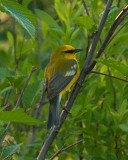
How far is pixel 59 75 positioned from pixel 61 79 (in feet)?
0.28

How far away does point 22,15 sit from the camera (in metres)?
1.03

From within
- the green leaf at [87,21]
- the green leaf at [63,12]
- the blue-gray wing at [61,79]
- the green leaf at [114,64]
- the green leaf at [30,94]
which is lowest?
the blue-gray wing at [61,79]

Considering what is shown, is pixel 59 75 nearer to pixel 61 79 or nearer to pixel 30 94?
pixel 61 79

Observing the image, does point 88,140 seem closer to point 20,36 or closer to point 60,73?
point 60,73

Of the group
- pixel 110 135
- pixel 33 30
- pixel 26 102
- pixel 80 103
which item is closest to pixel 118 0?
pixel 80 103

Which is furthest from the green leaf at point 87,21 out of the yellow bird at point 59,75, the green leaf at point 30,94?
the yellow bird at point 59,75

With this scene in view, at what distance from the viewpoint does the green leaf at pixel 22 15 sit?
97 cm

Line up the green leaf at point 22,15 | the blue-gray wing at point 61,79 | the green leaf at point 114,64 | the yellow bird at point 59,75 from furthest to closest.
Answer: the blue-gray wing at point 61,79 < the yellow bird at point 59,75 < the green leaf at point 114,64 < the green leaf at point 22,15

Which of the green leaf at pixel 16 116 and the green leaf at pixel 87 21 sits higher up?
the green leaf at pixel 16 116

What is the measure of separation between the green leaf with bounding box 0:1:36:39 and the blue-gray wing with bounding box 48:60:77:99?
1779mm

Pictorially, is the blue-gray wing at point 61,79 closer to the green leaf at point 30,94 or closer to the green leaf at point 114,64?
the green leaf at point 30,94

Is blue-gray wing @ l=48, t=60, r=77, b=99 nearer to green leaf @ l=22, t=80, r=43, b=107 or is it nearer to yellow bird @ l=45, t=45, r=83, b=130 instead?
yellow bird @ l=45, t=45, r=83, b=130

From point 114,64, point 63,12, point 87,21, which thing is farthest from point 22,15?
point 63,12

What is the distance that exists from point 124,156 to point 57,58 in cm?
159
